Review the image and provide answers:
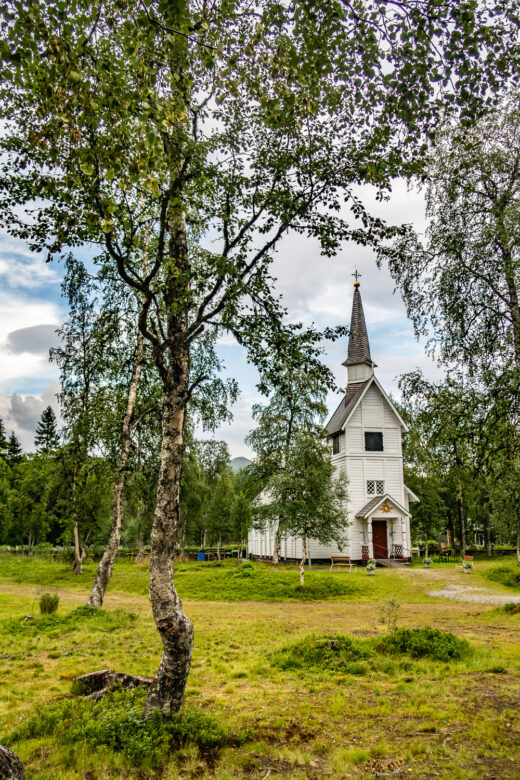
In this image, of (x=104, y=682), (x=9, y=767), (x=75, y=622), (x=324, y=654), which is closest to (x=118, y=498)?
(x=75, y=622)

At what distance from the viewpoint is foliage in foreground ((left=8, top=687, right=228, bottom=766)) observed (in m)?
4.98

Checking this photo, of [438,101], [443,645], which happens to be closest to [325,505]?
[443,645]

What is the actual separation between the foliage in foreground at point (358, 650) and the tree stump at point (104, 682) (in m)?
3.20

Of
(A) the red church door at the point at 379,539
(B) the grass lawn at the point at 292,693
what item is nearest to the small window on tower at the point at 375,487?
(A) the red church door at the point at 379,539

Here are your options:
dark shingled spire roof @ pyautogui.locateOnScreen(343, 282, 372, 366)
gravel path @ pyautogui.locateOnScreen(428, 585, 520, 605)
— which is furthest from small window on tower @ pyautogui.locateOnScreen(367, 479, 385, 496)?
gravel path @ pyautogui.locateOnScreen(428, 585, 520, 605)

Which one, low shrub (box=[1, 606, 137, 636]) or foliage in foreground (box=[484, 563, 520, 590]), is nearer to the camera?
low shrub (box=[1, 606, 137, 636])

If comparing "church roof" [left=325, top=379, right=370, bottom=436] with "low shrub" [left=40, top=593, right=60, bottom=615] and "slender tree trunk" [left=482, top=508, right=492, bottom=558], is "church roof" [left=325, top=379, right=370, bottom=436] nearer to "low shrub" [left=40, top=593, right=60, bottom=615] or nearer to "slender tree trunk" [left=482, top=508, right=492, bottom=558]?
"slender tree trunk" [left=482, top=508, right=492, bottom=558]

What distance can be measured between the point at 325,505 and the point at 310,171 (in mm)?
18147

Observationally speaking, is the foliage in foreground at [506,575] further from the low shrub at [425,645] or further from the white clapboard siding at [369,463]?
the low shrub at [425,645]

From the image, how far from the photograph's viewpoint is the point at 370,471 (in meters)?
32.7

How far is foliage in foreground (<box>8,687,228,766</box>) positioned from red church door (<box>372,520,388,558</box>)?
2824 cm

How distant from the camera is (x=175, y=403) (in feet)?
20.7

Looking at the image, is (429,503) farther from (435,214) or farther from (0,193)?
(0,193)

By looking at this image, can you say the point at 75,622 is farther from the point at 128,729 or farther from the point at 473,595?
the point at 473,595
